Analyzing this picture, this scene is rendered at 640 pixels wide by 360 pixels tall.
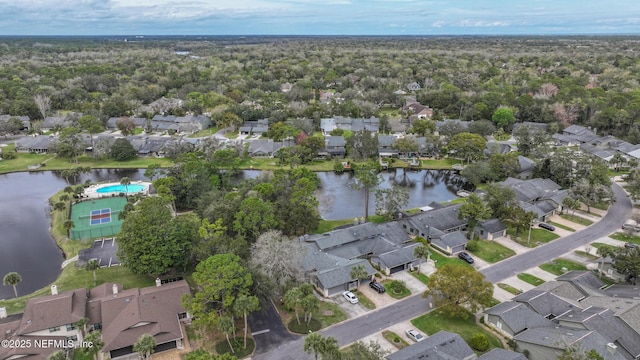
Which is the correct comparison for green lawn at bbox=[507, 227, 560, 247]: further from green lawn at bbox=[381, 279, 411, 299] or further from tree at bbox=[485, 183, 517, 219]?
green lawn at bbox=[381, 279, 411, 299]

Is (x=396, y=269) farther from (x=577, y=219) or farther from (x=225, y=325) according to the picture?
(x=577, y=219)

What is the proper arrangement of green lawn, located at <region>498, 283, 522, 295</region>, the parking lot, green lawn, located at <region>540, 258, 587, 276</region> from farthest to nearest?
the parking lot → green lawn, located at <region>540, 258, 587, 276</region> → green lawn, located at <region>498, 283, 522, 295</region>

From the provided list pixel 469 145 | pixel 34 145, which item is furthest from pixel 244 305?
pixel 34 145

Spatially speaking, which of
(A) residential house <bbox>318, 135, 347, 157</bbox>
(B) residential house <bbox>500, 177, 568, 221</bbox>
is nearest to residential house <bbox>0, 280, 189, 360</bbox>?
(B) residential house <bbox>500, 177, 568, 221</bbox>

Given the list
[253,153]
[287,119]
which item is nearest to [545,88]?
[287,119]

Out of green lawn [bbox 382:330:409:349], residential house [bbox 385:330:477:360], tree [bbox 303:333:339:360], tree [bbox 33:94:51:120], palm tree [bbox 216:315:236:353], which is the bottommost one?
green lawn [bbox 382:330:409:349]

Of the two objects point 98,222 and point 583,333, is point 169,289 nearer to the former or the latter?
point 98,222
